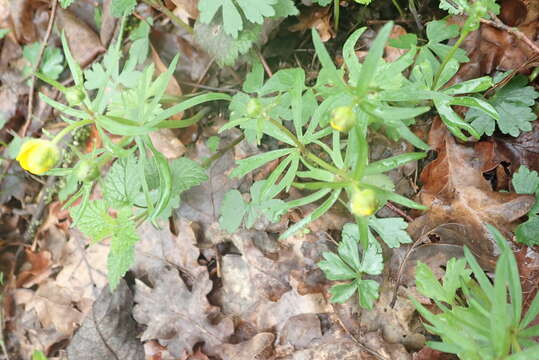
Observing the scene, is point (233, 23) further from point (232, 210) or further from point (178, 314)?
point (178, 314)

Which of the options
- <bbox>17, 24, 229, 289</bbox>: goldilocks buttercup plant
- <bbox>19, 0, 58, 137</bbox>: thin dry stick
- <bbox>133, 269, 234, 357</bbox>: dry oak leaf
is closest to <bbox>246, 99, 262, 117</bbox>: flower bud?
<bbox>17, 24, 229, 289</bbox>: goldilocks buttercup plant

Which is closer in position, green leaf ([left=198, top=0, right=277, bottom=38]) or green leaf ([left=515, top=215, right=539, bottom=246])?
green leaf ([left=515, top=215, right=539, bottom=246])

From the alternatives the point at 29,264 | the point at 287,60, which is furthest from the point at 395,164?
the point at 29,264

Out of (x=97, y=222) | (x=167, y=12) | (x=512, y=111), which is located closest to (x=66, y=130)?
(x=97, y=222)

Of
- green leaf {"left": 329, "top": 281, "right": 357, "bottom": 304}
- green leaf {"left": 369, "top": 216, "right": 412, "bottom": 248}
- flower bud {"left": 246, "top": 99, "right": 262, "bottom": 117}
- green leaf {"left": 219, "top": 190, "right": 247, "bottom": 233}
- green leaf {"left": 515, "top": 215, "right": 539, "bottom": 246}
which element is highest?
flower bud {"left": 246, "top": 99, "right": 262, "bottom": 117}

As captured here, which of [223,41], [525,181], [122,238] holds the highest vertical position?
[223,41]

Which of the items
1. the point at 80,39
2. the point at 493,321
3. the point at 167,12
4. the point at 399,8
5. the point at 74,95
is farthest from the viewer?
the point at 80,39

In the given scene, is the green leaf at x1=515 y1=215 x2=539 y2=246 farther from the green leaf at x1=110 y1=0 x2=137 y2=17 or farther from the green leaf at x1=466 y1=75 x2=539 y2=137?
the green leaf at x1=110 y1=0 x2=137 y2=17

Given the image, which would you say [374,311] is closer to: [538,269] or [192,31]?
[538,269]
